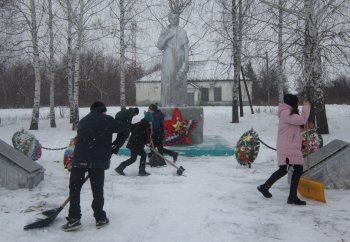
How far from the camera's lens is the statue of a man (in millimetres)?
12320

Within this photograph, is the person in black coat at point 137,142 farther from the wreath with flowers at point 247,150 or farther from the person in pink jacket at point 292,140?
the person in pink jacket at point 292,140

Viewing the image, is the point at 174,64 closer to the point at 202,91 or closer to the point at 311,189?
the point at 311,189

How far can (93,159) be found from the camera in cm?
505

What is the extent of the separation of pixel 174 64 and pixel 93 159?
25.2 feet

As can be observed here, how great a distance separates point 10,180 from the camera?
277 inches

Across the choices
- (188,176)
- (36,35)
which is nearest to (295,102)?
(188,176)

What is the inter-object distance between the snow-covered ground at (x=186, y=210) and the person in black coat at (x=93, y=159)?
0.85 feet

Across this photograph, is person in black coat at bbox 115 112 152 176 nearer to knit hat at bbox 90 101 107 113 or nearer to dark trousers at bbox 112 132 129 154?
dark trousers at bbox 112 132 129 154

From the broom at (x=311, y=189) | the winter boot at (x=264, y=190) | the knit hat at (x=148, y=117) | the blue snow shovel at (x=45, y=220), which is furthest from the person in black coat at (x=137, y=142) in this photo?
the broom at (x=311, y=189)

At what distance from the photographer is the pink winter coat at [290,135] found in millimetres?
6023

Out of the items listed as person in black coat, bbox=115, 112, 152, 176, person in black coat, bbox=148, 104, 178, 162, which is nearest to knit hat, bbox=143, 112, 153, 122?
person in black coat, bbox=115, 112, 152, 176

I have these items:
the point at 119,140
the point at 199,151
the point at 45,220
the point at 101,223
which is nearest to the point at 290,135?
the point at 119,140

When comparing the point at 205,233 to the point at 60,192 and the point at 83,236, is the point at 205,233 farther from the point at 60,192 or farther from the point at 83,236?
the point at 60,192

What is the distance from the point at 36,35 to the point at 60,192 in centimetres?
1387
